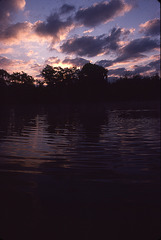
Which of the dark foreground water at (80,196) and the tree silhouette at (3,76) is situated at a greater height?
Result: the tree silhouette at (3,76)

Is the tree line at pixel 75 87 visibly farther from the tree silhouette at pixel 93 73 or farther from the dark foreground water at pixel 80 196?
the dark foreground water at pixel 80 196

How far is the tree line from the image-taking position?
55562mm

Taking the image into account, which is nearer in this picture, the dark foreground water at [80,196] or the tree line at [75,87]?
the dark foreground water at [80,196]

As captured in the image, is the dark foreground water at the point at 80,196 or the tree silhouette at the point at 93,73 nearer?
the dark foreground water at the point at 80,196

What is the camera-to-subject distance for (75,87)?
201 feet

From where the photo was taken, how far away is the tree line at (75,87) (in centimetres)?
5556

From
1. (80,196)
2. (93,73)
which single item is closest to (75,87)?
(93,73)

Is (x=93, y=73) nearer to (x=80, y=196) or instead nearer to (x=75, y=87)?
(x=75, y=87)

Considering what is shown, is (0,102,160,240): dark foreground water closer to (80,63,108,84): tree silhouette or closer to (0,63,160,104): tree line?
(0,63,160,104): tree line

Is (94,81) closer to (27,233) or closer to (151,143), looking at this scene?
(151,143)

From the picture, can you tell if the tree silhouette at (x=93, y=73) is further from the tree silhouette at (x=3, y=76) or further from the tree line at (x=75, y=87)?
the tree silhouette at (x=3, y=76)

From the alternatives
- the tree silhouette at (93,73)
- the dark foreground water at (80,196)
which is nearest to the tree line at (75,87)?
the tree silhouette at (93,73)

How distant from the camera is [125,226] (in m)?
2.16

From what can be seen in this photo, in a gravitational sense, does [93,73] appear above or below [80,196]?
above
